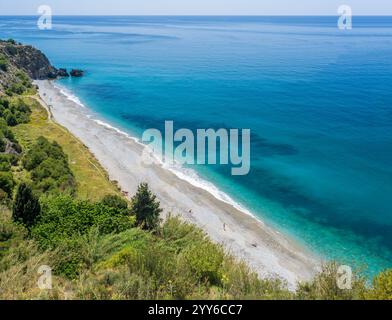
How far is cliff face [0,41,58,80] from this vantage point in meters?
125

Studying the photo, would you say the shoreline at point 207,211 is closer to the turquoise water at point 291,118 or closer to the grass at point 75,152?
the grass at point 75,152

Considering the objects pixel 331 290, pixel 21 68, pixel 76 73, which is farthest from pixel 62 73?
pixel 331 290

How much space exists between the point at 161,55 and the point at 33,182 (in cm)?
15199

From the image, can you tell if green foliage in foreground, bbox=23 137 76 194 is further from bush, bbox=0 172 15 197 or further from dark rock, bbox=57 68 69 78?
dark rock, bbox=57 68 69 78

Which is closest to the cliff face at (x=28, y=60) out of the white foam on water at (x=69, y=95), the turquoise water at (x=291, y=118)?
the turquoise water at (x=291, y=118)

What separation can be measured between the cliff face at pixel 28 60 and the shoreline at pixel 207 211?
2289 inches

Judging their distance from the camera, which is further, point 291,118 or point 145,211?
point 291,118

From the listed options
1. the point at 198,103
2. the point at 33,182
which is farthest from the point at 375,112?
the point at 33,182

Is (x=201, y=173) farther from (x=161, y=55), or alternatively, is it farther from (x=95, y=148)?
(x=161, y=55)

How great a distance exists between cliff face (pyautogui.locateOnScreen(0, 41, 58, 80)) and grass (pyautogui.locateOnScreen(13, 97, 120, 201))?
45.5 m

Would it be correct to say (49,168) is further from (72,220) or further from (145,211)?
(72,220)

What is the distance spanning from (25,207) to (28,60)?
11475cm

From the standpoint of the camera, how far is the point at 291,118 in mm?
94125

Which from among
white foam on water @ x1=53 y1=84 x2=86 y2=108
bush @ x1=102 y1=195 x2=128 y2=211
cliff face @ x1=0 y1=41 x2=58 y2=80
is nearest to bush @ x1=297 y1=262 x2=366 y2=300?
bush @ x1=102 y1=195 x2=128 y2=211
